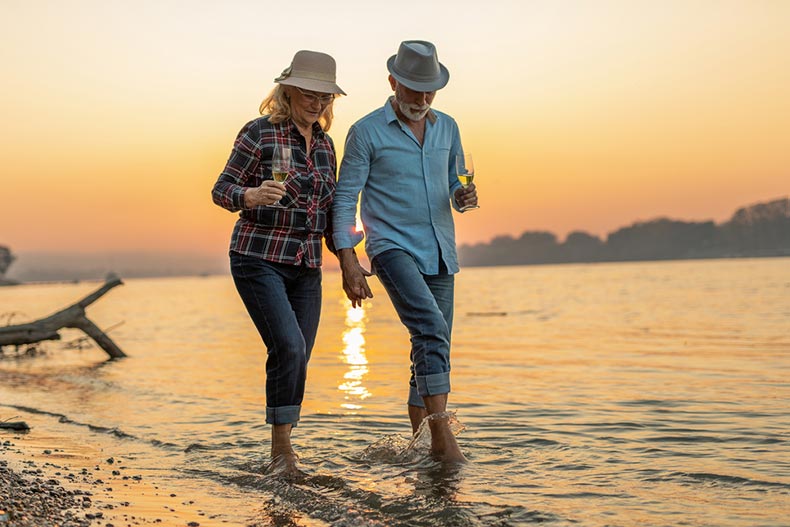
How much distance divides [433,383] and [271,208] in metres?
1.60

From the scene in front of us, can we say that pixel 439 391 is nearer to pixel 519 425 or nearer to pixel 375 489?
pixel 375 489

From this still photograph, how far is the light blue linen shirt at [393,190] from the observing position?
5816 mm

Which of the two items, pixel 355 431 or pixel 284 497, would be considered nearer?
pixel 284 497

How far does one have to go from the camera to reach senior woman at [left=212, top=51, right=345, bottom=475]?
18.0 ft

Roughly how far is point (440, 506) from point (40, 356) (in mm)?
16532

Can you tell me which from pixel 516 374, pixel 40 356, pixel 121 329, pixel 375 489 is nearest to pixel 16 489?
pixel 375 489

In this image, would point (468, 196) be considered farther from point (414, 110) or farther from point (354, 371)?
point (354, 371)

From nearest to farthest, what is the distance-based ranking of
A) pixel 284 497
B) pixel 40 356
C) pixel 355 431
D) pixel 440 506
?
pixel 440 506 < pixel 284 497 < pixel 355 431 < pixel 40 356

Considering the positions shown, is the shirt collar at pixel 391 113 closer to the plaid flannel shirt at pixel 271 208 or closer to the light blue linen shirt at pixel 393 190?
the light blue linen shirt at pixel 393 190

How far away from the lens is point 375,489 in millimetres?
5672

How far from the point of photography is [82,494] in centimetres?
543

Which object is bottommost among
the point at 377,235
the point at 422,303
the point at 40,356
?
the point at 40,356

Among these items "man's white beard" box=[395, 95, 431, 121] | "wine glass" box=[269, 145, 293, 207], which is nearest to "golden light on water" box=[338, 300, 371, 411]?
"man's white beard" box=[395, 95, 431, 121]

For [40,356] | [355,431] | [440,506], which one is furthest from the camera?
[40,356]
